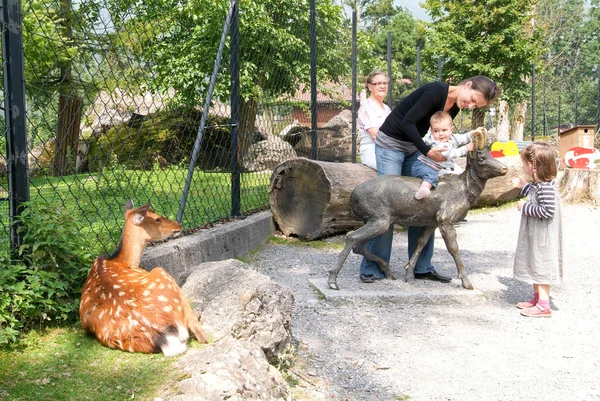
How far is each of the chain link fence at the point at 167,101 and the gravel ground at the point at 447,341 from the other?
1385 mm

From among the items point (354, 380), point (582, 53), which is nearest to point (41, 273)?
point (354, 380)

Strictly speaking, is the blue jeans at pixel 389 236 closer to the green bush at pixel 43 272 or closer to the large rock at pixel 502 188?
the green bush at pixel 43 272

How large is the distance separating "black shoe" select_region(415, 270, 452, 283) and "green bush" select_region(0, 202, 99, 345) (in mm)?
2953

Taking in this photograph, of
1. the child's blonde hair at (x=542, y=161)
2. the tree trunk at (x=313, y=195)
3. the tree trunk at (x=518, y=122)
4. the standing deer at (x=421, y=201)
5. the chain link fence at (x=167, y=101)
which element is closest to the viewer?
the chain link fence at (x=167, y=101)

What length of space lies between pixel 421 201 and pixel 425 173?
0.27 metres

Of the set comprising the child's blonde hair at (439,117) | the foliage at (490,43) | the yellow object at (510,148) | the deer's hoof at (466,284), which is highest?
the foliage at (490,43)

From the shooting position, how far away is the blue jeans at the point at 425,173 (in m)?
4.94

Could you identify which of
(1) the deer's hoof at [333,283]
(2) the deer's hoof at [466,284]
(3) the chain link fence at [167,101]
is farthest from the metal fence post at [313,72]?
(2) the deer's hoof at [466,284]

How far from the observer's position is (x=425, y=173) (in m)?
5.04

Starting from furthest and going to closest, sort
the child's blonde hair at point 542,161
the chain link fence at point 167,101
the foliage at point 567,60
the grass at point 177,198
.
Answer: the foliage at point 567,60 → the grass at point 177,198 → the child's blonde hair at point 542,161 → the chain link fence at point 167,101

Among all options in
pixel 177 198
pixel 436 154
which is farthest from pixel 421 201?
pixel 177 198

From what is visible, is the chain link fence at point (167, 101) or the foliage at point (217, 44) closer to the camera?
the chain link fence at point (167, 101)

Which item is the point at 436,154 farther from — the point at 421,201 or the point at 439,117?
the point at 421,201

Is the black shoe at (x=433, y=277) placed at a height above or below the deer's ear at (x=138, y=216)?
below
